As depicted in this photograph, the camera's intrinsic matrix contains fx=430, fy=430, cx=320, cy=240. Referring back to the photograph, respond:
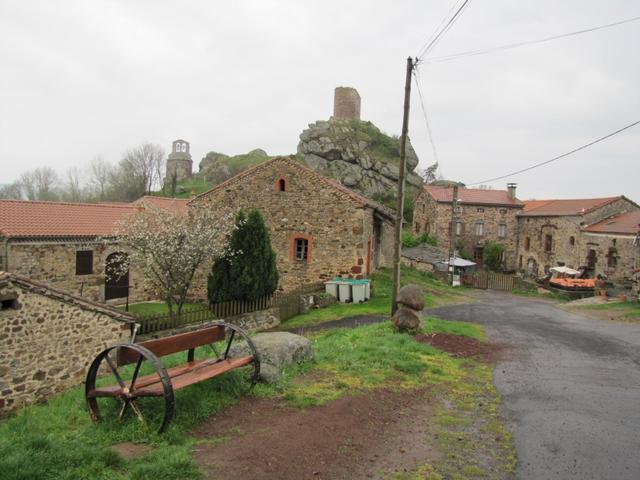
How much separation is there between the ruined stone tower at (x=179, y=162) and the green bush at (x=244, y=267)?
206 ft

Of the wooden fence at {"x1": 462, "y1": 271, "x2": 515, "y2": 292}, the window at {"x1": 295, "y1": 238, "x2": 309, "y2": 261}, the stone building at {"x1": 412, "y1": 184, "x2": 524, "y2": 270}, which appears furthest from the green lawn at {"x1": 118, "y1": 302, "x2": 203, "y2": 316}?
the stone building at {"x1": 412, "y1": 184, "x2": 524, "y2": 270}

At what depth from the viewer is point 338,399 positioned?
6.97 meters

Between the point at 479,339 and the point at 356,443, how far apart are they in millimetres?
8367

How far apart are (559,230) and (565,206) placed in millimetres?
3674

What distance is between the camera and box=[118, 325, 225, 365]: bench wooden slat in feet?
18.8

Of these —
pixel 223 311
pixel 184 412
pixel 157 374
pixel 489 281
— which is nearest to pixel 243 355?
pixel 157 374

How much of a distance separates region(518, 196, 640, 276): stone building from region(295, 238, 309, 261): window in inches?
916

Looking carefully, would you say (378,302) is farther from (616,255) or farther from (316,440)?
(616,255)

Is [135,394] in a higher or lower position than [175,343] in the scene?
lower

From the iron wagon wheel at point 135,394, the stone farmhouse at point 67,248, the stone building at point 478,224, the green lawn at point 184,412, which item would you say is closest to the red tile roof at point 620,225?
the stone building at point 478,224

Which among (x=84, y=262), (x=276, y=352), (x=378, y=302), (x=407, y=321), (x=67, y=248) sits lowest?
(x=378, y=302)

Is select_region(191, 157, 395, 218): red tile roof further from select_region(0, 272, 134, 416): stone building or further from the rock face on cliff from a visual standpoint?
the rock face on cliff

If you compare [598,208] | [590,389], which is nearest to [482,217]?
[598,208]

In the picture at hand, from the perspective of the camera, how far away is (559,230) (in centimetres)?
3691
